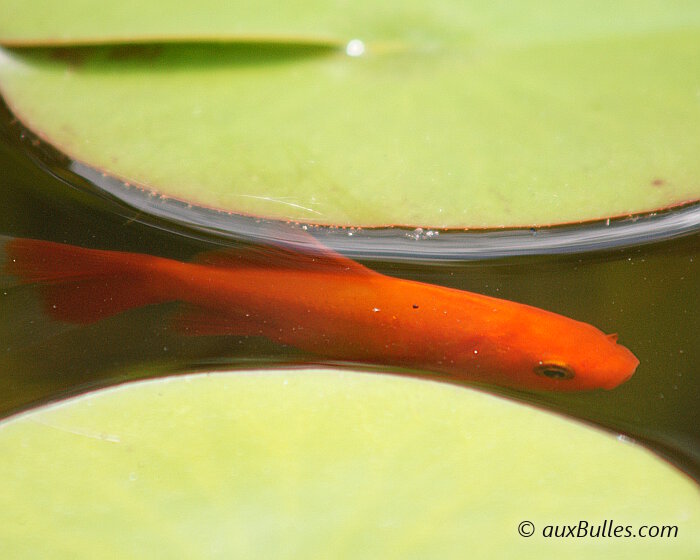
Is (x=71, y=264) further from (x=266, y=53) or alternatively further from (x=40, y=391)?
(x=266, y=53)

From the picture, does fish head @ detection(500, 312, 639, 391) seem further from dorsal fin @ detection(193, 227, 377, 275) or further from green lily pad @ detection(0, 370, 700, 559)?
dorsal fin @ detection(193, 227, 377, 275)

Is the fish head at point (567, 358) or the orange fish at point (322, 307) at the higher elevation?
the orange fish at point (322, 307)

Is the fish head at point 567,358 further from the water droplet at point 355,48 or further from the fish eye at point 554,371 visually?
the water droplet at point 355,48

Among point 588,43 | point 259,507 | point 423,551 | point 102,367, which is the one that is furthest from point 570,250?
point 102,367

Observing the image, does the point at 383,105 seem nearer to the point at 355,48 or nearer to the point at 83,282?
the point at 355,48

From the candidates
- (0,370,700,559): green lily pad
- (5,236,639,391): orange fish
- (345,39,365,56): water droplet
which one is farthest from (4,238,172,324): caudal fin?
(345,39,365,56): water droplet

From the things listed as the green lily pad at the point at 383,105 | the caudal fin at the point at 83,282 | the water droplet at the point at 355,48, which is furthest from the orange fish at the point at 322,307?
the water droplet at the point at 355,48
